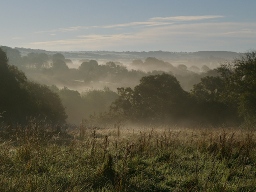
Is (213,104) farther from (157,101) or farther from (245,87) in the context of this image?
(245,87)

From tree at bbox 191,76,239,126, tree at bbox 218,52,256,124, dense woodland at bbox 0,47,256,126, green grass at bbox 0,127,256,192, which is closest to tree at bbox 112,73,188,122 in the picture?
dense woodland at bbox 0,47,256,126

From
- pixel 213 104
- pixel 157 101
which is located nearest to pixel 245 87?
pixel 213 104

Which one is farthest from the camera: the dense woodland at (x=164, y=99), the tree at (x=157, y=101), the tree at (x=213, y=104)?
the tree at (x=157, y=101)

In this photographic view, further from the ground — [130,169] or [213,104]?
[130,169]

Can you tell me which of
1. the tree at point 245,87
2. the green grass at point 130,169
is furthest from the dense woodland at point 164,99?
the green grass at point 130,169

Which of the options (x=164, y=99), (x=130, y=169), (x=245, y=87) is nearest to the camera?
(x=130, y=169)

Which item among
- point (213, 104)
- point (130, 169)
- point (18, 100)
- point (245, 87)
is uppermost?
point (245, 87)

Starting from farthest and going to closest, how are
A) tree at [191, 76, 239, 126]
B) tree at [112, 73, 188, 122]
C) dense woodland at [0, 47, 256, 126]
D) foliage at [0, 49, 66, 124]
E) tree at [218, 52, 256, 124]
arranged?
tree at [112, 73, 188, 122] < tree at [191, 76, 239, 126] < dense woodland at [0, 47, 256, 126] < foliage at [0, 49, 66, 124] < tree at [218, 52, 256, 124]

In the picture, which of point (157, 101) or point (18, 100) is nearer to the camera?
point (18, 100)

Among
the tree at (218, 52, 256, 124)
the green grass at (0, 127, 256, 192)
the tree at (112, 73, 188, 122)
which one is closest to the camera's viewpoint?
the green grass at (0, 127, 256, 192)

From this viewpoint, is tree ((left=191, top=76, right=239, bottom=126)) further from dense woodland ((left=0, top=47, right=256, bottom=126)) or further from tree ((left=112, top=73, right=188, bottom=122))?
tree ((left=112, top=73, right=188, bottom=122))

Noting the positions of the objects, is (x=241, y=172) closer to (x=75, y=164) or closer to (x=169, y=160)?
(x=169, y=160)

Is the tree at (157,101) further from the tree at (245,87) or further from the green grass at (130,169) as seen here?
the green grass at (130,169)

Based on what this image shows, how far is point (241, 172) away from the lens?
668cm
